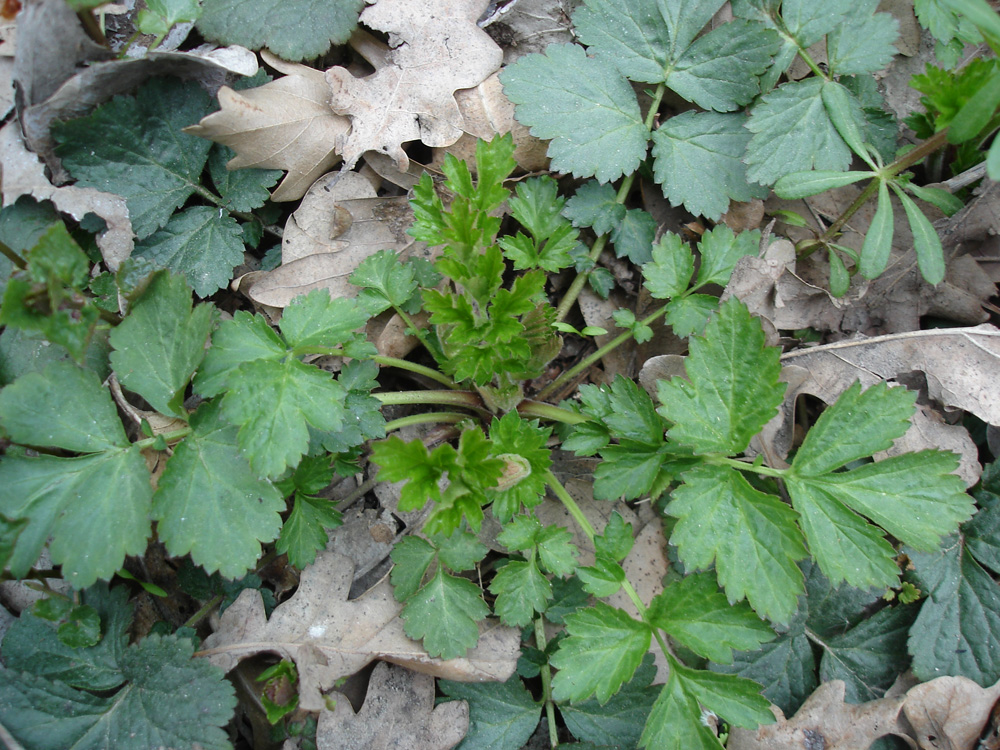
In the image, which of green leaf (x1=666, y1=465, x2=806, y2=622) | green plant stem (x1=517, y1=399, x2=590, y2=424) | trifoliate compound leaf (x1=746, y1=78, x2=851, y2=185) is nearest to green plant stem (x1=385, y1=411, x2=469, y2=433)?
green plant stem (x1=517, y1=399, x2=590, y2=424)

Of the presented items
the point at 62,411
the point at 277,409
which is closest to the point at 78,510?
the point at 62,411

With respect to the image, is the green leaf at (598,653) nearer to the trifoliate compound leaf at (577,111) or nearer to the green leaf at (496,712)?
the green leaf at (496,712)

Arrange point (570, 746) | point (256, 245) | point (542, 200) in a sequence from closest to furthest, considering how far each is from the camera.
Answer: point (570, 746), point (542, 200), point (256, 245)

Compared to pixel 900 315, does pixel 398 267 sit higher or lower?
higher

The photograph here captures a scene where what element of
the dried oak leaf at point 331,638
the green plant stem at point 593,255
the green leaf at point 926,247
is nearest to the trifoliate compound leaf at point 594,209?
the green plant stem at point 593,255

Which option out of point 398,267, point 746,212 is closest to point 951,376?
point 746,212

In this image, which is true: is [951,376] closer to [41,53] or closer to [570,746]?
[570,746]
